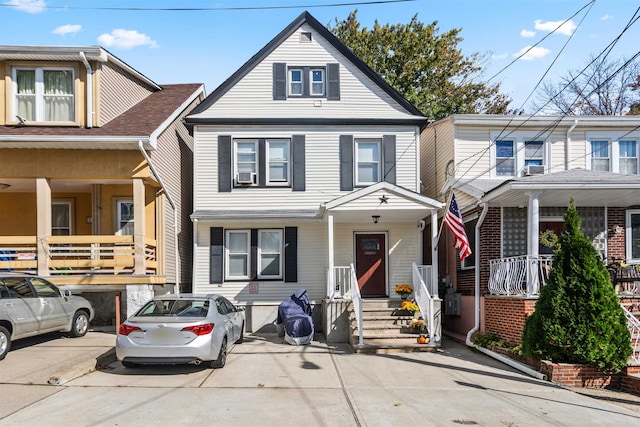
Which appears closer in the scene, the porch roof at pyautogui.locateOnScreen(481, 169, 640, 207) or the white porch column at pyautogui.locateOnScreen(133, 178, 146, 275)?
the porch roof at pyautogui.locateOnScreen(481, 169, 640, 207)

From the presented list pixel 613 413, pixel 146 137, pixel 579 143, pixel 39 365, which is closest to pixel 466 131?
pixel 579 143

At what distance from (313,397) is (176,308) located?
10.9ft

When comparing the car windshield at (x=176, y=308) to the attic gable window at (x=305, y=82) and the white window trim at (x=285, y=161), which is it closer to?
the white window trim at (x=285, y=161)

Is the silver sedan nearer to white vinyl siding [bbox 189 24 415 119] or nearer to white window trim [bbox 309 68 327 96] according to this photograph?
white vinyl siding [bbox 189 24 415 119]

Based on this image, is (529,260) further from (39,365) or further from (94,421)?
(39,365)

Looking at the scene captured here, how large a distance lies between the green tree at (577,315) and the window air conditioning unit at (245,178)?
8.76 metres

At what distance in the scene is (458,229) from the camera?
1247cm

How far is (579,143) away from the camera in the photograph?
16766 mm

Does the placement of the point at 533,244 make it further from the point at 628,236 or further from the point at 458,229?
the point at 628,236

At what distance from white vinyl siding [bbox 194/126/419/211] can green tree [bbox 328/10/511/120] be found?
37.0ft

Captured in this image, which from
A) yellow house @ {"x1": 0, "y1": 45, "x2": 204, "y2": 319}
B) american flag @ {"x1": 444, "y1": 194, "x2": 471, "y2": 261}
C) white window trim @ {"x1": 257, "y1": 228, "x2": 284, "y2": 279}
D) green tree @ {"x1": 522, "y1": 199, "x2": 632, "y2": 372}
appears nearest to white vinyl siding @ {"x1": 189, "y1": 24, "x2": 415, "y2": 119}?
yellow house @ {"x1": 0, "y1": 45, "x2": 204, "y2": 319}

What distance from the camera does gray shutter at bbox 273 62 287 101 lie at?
1625cm

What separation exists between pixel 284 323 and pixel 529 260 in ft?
19.3

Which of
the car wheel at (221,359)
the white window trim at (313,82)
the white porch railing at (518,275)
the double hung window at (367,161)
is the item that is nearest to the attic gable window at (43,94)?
the white window trim at (313,82)
